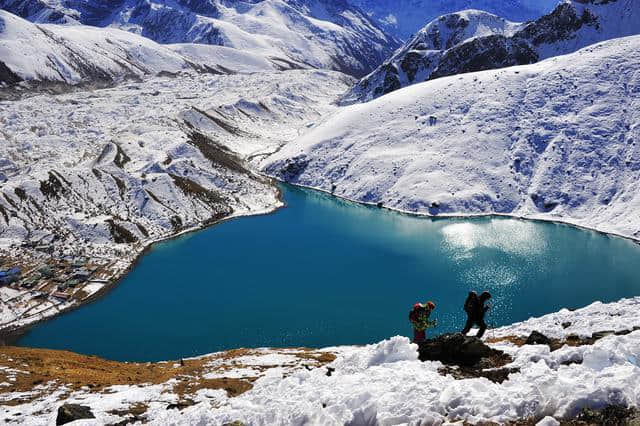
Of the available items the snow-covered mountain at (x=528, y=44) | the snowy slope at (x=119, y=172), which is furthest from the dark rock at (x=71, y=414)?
the snow-covered mountain at (x=528, y=44)

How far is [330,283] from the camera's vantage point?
170 feet

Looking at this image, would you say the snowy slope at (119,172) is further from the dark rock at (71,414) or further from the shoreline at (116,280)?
the dark rock at (71,414)

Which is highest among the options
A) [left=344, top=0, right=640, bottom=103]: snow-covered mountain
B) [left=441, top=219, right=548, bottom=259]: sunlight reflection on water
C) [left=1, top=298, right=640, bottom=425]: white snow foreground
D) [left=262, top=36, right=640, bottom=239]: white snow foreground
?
[left=344, top=0, right=640, bottom=103]: snow-covered mountain

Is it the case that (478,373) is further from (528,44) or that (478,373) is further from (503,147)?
(528,44)

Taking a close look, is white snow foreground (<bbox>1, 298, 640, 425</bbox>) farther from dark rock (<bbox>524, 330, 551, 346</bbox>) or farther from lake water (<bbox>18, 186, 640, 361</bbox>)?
lake water (<bbox>18, 186, 640, 361</bbox>)

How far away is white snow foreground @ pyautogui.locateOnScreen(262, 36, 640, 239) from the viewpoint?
74812 mm

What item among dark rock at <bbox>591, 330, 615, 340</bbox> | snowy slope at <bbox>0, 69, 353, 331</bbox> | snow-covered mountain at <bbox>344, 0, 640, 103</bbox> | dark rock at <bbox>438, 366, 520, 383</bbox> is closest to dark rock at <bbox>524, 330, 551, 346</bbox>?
dark rock at <bbox>591, 330, 615, 340</bbox>

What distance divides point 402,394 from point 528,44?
17371 cm

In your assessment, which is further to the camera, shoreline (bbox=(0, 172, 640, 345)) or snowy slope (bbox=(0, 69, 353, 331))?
snowy slope (bbox=(0, 69, 353, 331))

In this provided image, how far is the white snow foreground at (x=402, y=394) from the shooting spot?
12.1 m

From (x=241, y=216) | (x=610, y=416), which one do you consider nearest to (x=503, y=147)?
(x=241, y=216)

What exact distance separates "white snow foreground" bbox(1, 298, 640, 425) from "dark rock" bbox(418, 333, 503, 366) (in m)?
0.58

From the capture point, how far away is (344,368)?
60.1 ft

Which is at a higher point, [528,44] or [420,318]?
[528,44]
